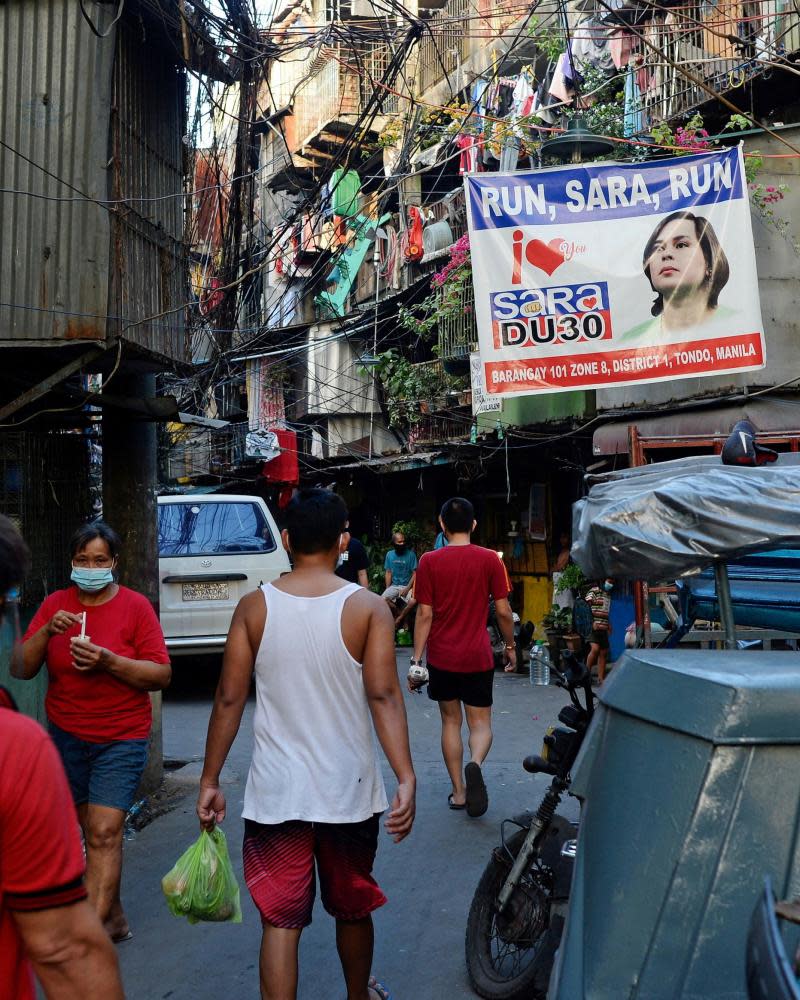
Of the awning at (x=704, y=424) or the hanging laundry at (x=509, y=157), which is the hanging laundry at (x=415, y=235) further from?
the awning at (x=704, y=424)

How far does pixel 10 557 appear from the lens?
1.93 metres

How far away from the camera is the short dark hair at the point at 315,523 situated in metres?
3.66

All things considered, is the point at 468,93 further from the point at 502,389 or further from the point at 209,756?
the point at 209,756

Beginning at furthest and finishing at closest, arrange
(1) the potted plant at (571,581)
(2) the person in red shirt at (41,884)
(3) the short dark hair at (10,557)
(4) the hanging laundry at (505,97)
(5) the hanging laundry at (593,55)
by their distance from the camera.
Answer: (4) the hanging laundry at (505,97) < (5) the hanging laundry at (593,55) < (1) the potted plant at (571,581) < (3) the short dark hair at (10,557) < (2) the person in red shirt at (41,884)

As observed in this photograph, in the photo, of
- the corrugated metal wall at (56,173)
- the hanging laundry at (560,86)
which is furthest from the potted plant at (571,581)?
the corrugated metal wall at (56,173)

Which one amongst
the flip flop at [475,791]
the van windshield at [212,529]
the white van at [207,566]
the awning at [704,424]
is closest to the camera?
the flip flop at [475,791]

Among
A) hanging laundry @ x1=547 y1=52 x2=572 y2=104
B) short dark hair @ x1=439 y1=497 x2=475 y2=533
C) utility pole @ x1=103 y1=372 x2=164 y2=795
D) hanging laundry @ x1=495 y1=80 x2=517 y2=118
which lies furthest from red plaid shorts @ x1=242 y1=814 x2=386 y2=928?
hanging laundry @ x1=495 y1=80 x2=517 y2=118

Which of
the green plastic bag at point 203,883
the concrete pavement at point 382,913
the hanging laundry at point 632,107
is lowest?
the concrete pavement at point 382,913

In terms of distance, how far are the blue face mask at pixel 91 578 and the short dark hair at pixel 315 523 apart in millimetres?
1175

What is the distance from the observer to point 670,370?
9570 mm

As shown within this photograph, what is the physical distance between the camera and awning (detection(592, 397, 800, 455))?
11.8 metres

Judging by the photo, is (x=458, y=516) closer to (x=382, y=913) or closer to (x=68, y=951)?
(x=382, y=913)

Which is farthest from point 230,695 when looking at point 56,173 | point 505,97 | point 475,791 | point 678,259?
point 505,97

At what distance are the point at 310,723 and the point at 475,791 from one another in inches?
124
